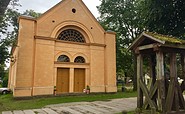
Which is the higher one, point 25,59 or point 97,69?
point 25,59

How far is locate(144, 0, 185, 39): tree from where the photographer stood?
33.5ft

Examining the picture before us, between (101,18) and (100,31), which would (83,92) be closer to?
(100,31)

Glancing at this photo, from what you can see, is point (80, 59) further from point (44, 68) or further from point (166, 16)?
point (166, 16)

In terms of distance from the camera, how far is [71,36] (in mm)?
17844

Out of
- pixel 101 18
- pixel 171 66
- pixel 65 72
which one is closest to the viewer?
pixel 171 66

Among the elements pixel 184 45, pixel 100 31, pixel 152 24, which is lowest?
pixel 184 45

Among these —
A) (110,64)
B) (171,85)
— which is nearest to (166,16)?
(171,85)

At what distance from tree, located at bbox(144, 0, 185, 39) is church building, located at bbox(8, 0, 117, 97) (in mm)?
7931

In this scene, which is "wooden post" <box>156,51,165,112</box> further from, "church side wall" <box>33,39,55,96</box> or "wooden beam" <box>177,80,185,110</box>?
"church side wall" <box>33,39,55,96</box>

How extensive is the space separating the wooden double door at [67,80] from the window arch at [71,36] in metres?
→ 3.22

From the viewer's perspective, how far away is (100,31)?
1928cm

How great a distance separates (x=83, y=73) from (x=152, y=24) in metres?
8.98

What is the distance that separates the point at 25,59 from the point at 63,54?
12.2ft

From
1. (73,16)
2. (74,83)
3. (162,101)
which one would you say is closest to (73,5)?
(73,16)
